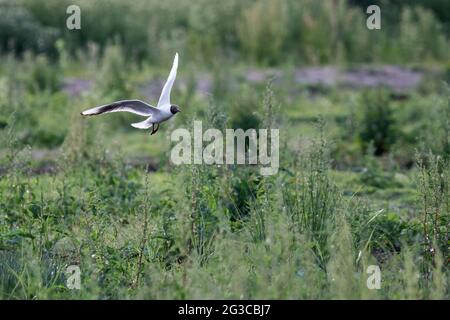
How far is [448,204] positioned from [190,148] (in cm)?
170

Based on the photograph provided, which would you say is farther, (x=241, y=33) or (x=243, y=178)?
(x=241, y=33)

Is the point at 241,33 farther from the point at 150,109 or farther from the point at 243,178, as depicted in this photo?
the point at 150,109

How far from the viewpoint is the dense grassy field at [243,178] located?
4.99m

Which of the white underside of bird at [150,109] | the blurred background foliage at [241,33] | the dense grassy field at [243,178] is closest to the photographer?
the white underside of bird at [150,109]

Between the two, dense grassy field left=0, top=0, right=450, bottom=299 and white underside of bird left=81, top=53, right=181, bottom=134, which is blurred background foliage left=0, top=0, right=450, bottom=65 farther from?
white underside of bird left=81, top=53, right=181, bottom=134

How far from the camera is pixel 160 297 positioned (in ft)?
15.3

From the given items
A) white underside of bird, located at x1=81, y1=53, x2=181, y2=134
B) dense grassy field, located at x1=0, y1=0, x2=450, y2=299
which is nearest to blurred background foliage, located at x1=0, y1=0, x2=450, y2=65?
dense grassy field, located at x1=0, y1=0, x2=450, y2=299

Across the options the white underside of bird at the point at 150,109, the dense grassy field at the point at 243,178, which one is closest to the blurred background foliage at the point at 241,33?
the dense grassy field at the point at 243,178

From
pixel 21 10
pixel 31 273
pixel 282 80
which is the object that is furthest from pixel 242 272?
pixel 21 10

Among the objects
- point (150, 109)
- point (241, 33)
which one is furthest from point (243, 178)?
point (241, 33)

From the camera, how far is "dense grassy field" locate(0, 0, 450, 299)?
4.99 m

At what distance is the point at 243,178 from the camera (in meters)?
6.70

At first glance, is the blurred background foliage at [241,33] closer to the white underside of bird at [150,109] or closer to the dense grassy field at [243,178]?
the dense grassy field at [243,178]

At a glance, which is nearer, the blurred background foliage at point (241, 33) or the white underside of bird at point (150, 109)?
the white underside of bird at point (150, 109)
